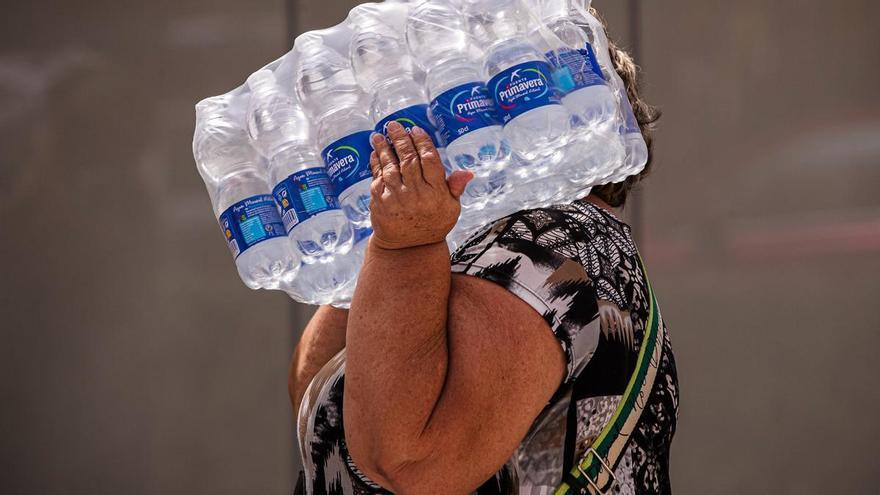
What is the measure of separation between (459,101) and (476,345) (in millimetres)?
390

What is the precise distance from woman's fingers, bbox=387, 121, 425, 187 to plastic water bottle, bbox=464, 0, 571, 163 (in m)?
0.18

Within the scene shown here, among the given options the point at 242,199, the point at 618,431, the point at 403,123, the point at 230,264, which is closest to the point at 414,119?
the point at 403,123

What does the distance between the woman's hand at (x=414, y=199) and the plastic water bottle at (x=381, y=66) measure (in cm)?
26

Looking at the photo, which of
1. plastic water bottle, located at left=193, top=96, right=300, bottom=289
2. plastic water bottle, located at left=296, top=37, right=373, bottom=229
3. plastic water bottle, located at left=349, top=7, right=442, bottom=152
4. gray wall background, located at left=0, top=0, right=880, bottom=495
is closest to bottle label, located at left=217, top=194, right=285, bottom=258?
plastic water bottle, located at left=193, top=96, right=300, bottom=289

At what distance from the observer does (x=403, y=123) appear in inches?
53.4

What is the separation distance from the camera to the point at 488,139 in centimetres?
136

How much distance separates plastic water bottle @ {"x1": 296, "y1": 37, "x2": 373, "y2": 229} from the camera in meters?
1.38

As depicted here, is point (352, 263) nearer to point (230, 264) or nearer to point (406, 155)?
point (406, 155)

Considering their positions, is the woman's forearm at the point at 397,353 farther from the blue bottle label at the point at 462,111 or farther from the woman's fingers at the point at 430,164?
the blue bottle label at the point at 462,111

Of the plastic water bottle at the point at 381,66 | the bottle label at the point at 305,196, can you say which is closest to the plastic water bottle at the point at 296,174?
the bottle label at the point at 305,196
